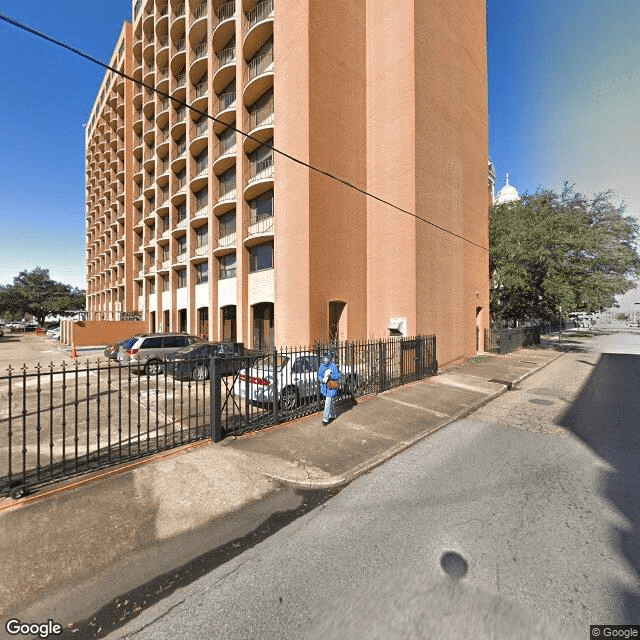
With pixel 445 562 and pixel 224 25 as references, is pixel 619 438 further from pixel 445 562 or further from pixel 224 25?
pixel 224 25

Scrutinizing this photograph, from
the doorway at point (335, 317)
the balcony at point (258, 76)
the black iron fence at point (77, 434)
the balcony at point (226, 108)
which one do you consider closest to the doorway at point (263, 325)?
the doorway at point (335, 317)

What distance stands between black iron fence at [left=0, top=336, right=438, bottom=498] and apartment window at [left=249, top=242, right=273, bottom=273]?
27.4 feet

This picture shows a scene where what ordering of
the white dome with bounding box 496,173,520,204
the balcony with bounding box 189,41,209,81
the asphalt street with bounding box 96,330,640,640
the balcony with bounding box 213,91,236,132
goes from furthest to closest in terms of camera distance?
the white dome with bounding box 496,173,520,204
the balcony with bounding box 189,41,209,81
the balcony with bounding box 213,91,236,132
the asphalt street with bounding box 96,330,640,640

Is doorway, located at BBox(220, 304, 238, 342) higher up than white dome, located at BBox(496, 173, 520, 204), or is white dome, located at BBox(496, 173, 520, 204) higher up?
white dome, located at BBox(496, 173, 520, 204)

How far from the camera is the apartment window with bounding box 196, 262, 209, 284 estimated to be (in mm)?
21766

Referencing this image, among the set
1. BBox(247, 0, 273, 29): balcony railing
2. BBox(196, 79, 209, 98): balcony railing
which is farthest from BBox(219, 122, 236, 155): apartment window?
BBox(247, 0, 273, 29): balcony railing

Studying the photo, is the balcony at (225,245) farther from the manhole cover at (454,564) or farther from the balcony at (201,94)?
the manhole cover at (454,564)

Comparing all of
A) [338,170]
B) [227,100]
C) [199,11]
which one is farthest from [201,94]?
[338,170]

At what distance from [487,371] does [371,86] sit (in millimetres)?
15852

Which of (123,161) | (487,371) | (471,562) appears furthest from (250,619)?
(123,161)

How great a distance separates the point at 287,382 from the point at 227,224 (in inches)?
593

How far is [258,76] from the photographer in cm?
1532

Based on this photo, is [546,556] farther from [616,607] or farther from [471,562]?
[471,562]

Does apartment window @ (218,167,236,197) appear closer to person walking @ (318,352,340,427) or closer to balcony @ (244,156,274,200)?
balcony @ (244,156,274,200)
